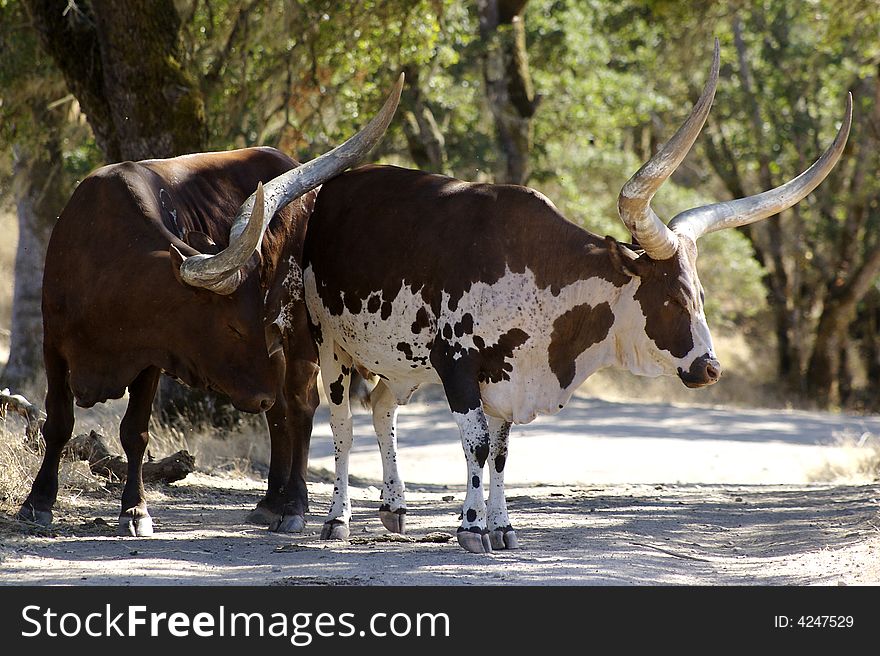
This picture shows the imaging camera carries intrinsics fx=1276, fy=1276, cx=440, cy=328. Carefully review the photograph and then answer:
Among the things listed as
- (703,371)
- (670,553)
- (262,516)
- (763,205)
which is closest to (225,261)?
(262,516)

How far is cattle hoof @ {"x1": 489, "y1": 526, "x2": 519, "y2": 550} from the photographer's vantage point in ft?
23.6

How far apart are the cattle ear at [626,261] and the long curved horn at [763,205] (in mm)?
467

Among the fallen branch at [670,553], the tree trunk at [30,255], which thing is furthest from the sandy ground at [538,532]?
the tree trunk at [30,255]

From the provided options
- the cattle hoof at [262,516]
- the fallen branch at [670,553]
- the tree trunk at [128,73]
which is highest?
the tree trunk at [128,73]

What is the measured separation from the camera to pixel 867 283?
75.5 feet

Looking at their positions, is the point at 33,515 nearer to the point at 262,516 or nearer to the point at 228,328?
the point at 262,516

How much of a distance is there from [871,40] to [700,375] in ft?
37.9

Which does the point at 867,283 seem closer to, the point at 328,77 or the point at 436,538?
the point at 328,77

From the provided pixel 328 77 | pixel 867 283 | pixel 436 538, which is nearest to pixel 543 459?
pixel 328 77

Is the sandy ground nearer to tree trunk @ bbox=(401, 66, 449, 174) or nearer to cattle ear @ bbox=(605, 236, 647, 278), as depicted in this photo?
cattle ear @ bbox=(605, 236, 647, 278)

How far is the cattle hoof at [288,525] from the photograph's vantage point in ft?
26.0

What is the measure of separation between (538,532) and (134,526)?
2435 millimetres

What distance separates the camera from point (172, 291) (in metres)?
6.56

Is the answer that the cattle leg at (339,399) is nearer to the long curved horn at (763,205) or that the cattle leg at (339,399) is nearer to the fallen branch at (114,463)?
the fallen branch at (114,463)
